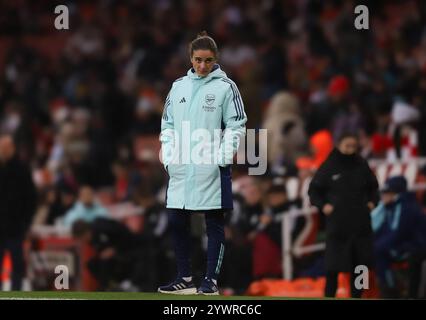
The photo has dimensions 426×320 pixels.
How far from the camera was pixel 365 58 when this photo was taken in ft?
87.8

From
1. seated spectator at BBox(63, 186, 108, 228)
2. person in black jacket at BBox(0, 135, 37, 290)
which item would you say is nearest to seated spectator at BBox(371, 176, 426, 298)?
person in black jacket at BBox(0, 135, 37, 290)

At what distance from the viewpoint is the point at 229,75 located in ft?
90.3

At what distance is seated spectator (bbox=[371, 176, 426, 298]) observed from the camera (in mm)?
18531

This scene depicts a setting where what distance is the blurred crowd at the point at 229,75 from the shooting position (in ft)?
71.6

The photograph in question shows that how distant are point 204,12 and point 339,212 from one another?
52.1ft

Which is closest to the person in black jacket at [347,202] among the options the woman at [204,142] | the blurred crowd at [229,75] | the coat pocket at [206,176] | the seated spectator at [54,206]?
the woman at [204,142]

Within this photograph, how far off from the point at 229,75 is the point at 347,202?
38.5 feet

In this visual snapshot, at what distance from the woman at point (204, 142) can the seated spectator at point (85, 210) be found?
28.6ft

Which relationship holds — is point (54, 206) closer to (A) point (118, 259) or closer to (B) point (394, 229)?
(A) point (118, 259)

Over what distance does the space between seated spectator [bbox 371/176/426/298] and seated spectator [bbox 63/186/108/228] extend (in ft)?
16.2

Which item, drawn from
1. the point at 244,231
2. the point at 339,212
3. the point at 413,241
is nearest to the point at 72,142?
the point at 244,231

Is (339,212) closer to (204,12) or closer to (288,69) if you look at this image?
(288,69)
